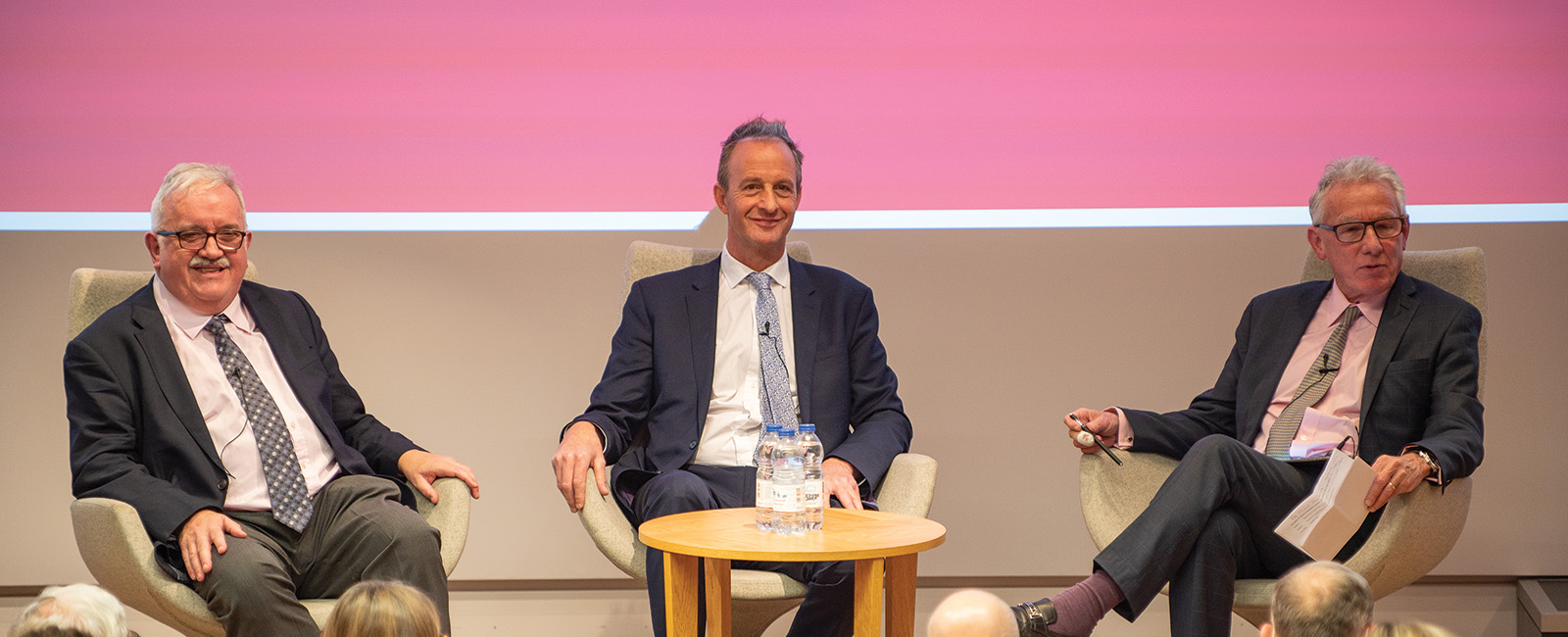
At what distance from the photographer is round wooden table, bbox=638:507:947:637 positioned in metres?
2.22

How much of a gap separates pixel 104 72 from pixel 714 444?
2.20 m

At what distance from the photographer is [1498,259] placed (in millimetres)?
3750

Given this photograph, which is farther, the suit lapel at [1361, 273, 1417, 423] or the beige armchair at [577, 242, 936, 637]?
the suit lapel at [1361, 273, 1417, 423]

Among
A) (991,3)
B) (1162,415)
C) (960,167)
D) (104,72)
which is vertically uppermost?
(991,3)

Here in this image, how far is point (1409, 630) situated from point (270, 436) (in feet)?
7.20

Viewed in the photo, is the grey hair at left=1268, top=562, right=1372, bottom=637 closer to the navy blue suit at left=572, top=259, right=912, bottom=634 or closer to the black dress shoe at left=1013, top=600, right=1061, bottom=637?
the black dress shoe at left=1013, top=600, right=1061, bottom=637

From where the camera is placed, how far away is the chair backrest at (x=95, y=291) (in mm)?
2945

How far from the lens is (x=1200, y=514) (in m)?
2.62

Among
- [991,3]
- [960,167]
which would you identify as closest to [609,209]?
[960,167]

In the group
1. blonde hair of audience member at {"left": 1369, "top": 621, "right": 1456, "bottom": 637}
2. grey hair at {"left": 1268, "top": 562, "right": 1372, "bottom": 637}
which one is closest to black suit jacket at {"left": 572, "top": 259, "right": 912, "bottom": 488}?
grey hair at {"left": 1268, "top": 562, "right": 1372, "bottom": 637}

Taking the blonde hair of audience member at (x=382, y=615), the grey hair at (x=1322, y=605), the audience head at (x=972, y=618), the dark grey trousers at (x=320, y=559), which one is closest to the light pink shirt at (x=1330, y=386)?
the grey hair at (x=1322, y=605)

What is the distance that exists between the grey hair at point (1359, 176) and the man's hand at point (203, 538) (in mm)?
2467

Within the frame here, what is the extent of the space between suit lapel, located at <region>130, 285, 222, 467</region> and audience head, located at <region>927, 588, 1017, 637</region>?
64.7 inches

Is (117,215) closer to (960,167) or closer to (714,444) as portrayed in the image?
(714,444)
